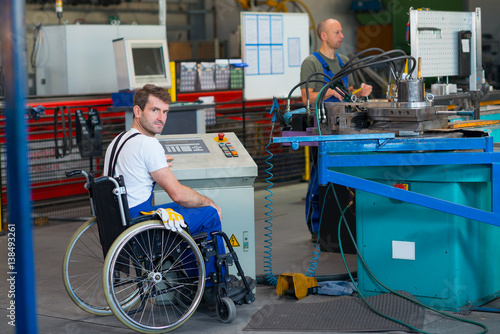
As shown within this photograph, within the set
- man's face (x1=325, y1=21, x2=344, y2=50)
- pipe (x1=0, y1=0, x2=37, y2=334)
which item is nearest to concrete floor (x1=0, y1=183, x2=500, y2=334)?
man's face (x1=325, y1=21, x2=344, y2=50)

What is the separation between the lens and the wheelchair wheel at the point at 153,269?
2998 mm

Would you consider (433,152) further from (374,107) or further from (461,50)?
(461,50)

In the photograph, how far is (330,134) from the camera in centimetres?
344

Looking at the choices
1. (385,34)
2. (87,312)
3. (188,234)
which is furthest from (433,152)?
(385,34)

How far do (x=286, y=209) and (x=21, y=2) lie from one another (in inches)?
194

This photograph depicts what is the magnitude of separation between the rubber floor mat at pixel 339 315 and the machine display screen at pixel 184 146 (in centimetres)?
92

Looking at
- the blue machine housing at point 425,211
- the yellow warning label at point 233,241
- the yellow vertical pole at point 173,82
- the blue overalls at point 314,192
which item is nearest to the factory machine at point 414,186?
the blue machine housing at point 425,211

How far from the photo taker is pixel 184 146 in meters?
3.79

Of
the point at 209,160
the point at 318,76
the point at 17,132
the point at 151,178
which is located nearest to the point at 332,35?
the point at 318,76

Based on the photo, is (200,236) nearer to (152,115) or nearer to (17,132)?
(152,115)

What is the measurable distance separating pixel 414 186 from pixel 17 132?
2.30 m

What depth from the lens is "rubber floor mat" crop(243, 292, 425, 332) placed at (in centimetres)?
318

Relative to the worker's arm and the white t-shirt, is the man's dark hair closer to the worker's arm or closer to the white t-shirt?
the white t-shirt

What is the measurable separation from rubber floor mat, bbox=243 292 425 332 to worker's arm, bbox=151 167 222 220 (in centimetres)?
65
